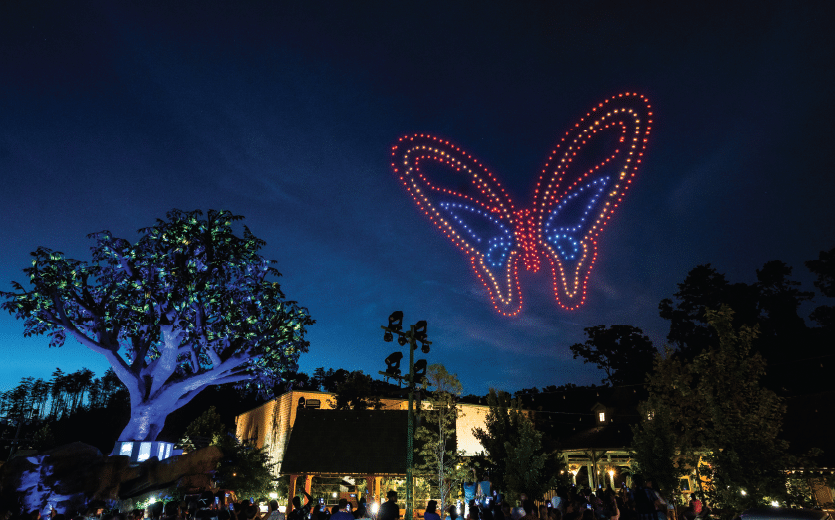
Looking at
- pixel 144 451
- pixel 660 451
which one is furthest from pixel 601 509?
pixel 144 451

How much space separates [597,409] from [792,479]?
21369 mm

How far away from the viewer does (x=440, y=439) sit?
1933 centimetres

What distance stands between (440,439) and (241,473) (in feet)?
35.6

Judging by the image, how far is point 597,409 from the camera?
110 ft

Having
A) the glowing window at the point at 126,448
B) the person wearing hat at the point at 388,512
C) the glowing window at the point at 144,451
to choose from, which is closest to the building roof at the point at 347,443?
the glowing window at the point at 144,451

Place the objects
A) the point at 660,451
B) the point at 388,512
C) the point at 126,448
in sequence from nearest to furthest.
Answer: the point at 388,512 < the point at 660,451 < the point at 126,448

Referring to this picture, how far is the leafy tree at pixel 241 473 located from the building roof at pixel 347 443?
401 centimetres

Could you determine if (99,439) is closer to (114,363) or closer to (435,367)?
(114,363)

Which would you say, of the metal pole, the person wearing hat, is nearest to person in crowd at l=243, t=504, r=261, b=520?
the person wearing hat

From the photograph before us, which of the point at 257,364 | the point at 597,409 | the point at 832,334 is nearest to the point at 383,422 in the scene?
the point at 257,364

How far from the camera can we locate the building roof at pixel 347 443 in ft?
63.6

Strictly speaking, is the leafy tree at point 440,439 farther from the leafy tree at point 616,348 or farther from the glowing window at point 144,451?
the leafy tree at point 616,348

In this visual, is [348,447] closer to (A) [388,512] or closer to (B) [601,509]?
(B) [601,509]

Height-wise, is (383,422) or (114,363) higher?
(114,363)
